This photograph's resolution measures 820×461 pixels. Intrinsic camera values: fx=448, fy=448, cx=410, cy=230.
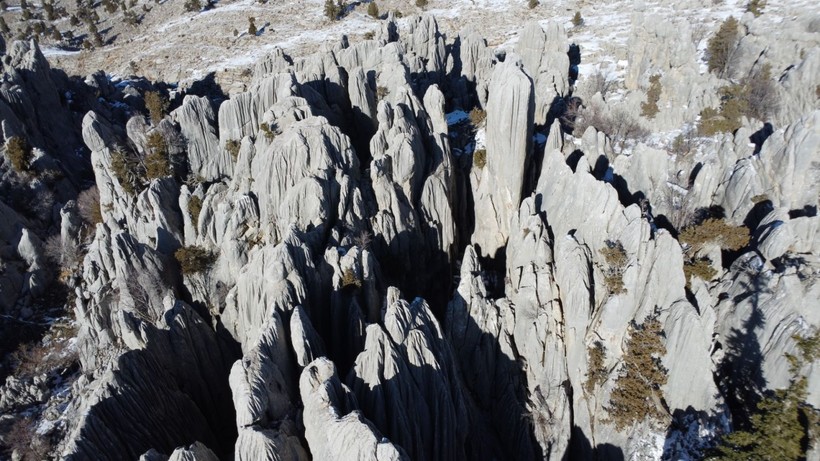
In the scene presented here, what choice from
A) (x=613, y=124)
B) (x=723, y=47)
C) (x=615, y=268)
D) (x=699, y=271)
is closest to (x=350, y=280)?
(x=615, y=268)

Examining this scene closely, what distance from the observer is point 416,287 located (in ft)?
115

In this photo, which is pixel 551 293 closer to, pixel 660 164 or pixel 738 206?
pixel 660 164

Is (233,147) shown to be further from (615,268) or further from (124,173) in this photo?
(615,268)

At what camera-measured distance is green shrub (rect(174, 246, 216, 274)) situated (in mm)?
31953

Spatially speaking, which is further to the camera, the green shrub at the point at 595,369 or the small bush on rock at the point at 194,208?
the small bush on rock at the point at 194,208

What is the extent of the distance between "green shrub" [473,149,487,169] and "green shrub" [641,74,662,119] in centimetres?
1777

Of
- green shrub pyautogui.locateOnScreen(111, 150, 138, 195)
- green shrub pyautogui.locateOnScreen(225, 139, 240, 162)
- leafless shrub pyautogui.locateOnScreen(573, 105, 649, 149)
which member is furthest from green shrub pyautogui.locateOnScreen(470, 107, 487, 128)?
green shrub pyautogui.locateOnScreen(111, 150, 138, 195)

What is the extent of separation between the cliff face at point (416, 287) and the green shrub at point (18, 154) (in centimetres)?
726

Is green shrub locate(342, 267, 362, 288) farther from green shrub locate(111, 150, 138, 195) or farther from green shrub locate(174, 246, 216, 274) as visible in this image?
green shrub locate(111, 150, 138, 195)

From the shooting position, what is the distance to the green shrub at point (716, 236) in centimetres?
2781

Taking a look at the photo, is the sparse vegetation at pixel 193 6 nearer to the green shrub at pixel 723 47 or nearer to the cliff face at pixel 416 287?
the cliff face at pixel 416 287

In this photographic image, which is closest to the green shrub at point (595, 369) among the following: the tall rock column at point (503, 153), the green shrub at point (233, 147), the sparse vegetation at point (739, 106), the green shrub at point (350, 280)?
the tall rock column at point (503, 153)

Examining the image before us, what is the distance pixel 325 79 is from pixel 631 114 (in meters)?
30.7

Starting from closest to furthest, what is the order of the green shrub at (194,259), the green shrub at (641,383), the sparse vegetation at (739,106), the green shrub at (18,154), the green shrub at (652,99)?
the green shrub at (641,383) → the green shrub at (194,259) → the sparse vegetation at (739,106) → the green shrub at (652,99) → the green shrub at (18,154)
